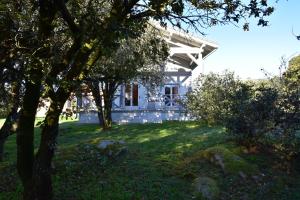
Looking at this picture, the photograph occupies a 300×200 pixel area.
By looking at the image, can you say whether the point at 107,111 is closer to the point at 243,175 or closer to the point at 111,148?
the point at 111,148

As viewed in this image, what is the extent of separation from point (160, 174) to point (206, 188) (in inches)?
64.9

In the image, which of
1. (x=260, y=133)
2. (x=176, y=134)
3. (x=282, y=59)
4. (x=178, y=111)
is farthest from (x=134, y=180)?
(x=178, y=111)

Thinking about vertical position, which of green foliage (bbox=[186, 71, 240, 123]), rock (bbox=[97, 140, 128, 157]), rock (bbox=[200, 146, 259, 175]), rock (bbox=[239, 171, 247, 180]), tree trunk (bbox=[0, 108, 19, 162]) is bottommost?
rock (bbox=[239, 171, 247, 180])

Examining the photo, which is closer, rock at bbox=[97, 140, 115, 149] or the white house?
rock at bbox=[97, 140, 115, 149]

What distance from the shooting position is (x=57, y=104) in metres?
9.30

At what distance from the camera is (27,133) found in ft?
32.4

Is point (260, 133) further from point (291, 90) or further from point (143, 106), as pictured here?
point (143, 106)

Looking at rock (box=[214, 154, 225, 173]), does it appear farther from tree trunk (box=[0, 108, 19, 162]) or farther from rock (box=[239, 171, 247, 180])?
→ tree trunk (box=[0, 108, 19, 162])

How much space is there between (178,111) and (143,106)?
8.99 ft

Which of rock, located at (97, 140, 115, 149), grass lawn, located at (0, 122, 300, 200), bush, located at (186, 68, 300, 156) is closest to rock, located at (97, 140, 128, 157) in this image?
rock, located at (97, 140, 115, 149)

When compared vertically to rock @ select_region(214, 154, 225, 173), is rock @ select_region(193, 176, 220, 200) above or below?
below

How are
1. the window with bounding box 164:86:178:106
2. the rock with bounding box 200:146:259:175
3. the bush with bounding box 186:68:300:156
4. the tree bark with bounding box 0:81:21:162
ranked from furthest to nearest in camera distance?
the window with bounding box 164:86:178:106 < the bush with bounding box 186:68:300:156 < the rock with bounding box 200:146:259:175 < the tree bark with bounding box 0:81:21:162

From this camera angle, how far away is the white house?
3044cm

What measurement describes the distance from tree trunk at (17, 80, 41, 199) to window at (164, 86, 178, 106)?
22.2 meters
